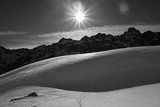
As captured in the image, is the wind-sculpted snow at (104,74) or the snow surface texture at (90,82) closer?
the snow surface texture at (90,82)

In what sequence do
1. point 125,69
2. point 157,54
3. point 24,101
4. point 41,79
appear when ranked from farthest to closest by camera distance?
1. point 157,54
2. point 41,79
3. point 125,69
4. point 24,101

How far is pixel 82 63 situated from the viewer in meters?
10.0

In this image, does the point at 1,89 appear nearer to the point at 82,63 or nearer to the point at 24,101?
the point at 24,101

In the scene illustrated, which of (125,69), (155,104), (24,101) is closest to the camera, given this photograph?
(155,104)

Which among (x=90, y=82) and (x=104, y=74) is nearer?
(x=90, y=82)

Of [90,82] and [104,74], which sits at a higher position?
[104,74]

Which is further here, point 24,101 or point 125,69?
point 125,69

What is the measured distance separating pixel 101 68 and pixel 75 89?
233 cm

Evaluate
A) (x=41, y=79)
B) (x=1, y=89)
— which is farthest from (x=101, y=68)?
(x=1, y=89)

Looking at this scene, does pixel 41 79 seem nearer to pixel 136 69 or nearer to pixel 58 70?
pixel 58 70

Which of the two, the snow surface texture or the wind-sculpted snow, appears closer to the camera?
the snow surface texture

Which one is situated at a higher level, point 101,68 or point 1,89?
point 101,68

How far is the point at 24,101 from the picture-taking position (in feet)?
18.2

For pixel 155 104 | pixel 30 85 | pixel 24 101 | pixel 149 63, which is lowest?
pixel 155 104
